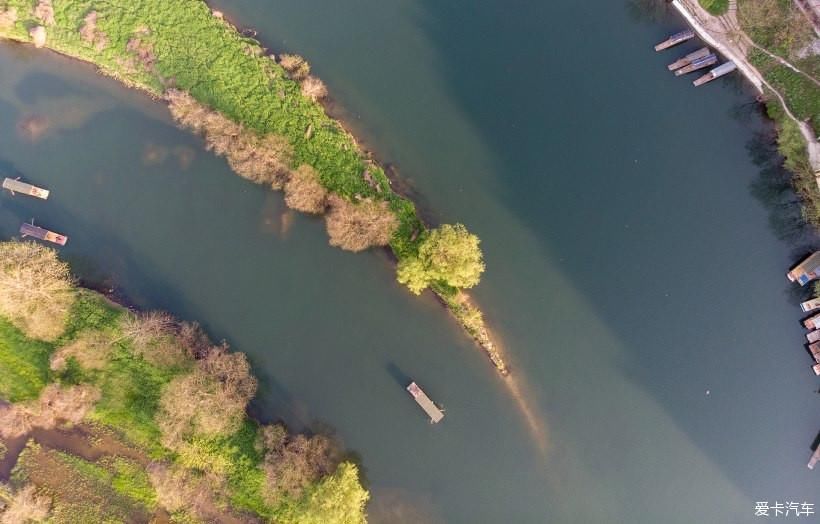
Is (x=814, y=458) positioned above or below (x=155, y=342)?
above

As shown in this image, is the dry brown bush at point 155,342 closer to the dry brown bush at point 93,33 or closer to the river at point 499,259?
the river at point 499,259

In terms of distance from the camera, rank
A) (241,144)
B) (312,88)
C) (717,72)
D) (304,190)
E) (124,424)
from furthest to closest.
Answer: (717,72)
(312,88)
(241,144)
(304,190)
(124,424)

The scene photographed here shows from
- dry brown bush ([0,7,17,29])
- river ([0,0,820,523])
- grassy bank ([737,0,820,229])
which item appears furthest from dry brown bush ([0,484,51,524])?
grassy bank ([737,0,820,229])

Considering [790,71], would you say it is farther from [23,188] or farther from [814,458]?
[23,188]

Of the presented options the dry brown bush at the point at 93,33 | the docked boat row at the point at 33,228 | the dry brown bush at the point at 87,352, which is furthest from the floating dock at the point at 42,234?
the dry brown bush at the point at 93,33

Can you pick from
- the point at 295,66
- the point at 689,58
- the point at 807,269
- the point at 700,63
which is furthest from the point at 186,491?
the point at 700,63

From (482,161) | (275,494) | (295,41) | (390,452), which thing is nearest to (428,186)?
(482,161)

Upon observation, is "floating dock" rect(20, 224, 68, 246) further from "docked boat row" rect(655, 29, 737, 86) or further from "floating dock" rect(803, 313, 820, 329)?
"floating dock" rect(803, 313, 820, 329)

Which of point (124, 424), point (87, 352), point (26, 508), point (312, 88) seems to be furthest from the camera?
point (312, 88)
